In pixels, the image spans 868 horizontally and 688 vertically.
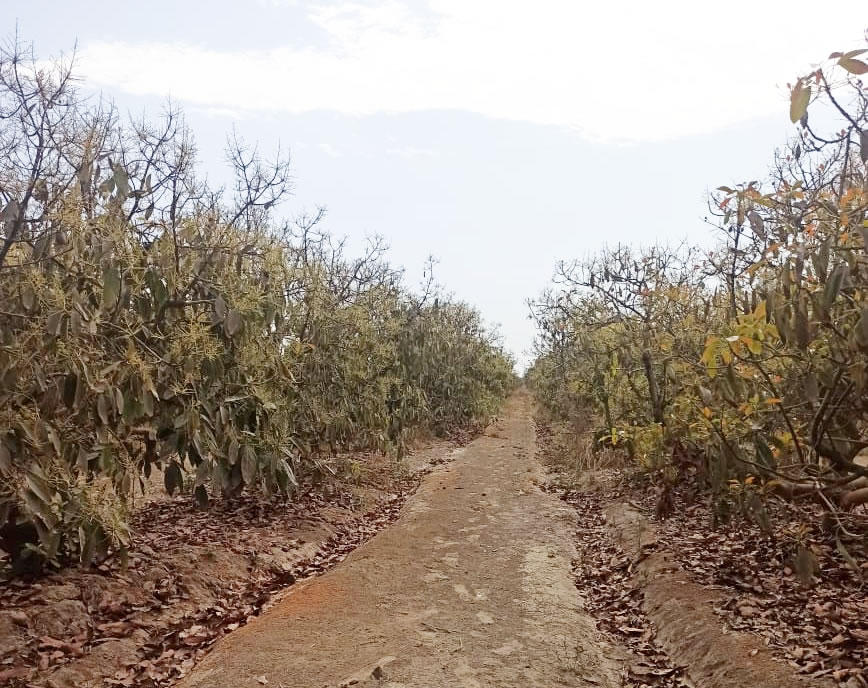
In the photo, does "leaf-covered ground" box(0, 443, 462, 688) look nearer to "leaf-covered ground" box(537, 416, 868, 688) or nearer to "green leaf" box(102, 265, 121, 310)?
"green leaf" box(102, 265, 121, 310)

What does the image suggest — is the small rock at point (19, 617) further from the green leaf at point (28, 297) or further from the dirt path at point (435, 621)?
the green leaf at point (28, 297)

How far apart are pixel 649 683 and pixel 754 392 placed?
2029mm

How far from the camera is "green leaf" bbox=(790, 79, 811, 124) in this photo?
2.53 m

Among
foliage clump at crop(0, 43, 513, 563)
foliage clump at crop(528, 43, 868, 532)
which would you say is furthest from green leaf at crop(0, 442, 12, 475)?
foliage clump at crop(528, 43, 868, 532)

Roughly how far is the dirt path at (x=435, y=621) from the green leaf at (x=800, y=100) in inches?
139

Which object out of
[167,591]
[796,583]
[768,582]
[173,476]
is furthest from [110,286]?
[796,583]

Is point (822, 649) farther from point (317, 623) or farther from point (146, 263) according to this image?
point (146, 263)

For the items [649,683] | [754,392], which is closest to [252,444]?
[649,683]

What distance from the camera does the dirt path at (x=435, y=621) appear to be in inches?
171

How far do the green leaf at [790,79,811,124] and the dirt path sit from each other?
3.54 m

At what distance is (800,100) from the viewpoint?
8.33 feet

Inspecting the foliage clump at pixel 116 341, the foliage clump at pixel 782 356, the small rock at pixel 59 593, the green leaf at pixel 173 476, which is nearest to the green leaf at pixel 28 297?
the foliage clump at pixel 116 341

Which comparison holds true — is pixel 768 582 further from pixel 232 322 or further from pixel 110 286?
pixel 110 286

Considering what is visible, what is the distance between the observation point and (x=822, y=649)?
411 cm
